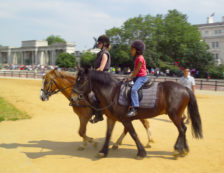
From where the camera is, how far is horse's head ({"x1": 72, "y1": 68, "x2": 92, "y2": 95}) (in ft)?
18.6

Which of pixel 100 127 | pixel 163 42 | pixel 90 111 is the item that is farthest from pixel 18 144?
pixel 163 42

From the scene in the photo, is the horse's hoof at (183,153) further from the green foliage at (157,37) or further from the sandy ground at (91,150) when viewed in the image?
the green foliage at (157,37)

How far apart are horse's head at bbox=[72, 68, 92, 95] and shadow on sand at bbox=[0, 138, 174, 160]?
1829 mm

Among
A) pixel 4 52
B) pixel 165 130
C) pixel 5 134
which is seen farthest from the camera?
pixel 4 52

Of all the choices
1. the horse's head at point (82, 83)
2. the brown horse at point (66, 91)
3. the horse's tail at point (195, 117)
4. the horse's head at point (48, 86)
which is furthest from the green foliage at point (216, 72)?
the horse's head at point (82, 83)

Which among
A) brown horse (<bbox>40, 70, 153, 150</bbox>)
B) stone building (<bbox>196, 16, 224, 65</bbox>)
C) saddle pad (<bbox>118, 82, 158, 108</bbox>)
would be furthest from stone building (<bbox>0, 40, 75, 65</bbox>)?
saddle pad (<bbox>118, 82, 158, 108</bbox>)

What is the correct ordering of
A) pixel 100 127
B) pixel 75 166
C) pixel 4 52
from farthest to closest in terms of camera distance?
pixel 4 52 < pixel 100 127 < pixel 75 166

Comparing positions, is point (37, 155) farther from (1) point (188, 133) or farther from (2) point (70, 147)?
(1) point (188, 133)

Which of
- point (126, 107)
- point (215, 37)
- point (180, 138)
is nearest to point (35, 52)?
point (215, 37)

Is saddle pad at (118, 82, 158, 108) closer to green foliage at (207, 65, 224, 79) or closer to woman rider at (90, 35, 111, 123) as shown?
woman rider at (90, 35, 111, 123)

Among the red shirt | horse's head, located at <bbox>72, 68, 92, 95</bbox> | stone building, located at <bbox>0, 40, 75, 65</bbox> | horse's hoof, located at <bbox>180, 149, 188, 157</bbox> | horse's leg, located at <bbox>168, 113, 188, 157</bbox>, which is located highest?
stone building, located at <bbox>0, 40, 75, 65</bbox>

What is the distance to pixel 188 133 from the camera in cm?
834

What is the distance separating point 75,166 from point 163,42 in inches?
1842

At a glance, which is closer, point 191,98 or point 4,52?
point 191,98
